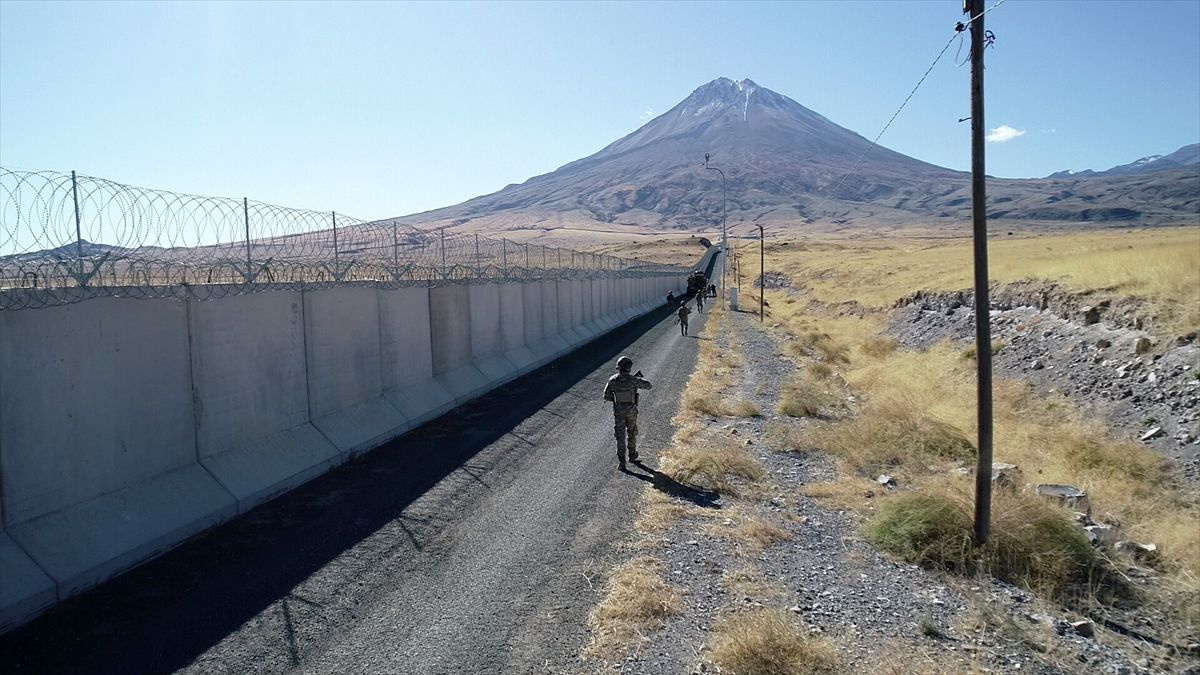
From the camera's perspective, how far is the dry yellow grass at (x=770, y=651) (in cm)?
504

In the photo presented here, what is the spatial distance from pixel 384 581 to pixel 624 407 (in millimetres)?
4592

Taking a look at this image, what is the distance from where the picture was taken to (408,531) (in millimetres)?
7922

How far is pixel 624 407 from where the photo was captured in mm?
10531

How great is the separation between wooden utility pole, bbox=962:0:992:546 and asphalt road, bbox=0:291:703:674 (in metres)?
3.42

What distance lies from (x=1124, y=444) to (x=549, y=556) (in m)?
9.12

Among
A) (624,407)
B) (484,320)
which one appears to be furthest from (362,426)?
(484,320)

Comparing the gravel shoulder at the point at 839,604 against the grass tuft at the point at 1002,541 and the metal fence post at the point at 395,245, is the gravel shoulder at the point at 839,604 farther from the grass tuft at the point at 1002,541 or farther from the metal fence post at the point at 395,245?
the metal fence post at the point at 395,245

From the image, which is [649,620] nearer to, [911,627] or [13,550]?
[911,627]

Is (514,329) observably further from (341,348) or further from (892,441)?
(892,441)

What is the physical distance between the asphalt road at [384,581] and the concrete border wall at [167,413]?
1.10 feet

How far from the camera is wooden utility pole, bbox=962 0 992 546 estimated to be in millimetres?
6961

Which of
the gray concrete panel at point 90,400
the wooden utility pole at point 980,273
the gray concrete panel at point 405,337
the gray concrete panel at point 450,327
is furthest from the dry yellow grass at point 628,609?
the gray concrete panel at point 450,327

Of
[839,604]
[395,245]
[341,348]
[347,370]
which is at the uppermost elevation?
[395,245]

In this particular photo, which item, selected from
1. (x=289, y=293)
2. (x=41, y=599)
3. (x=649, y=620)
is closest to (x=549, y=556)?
(x=649, y=620)
